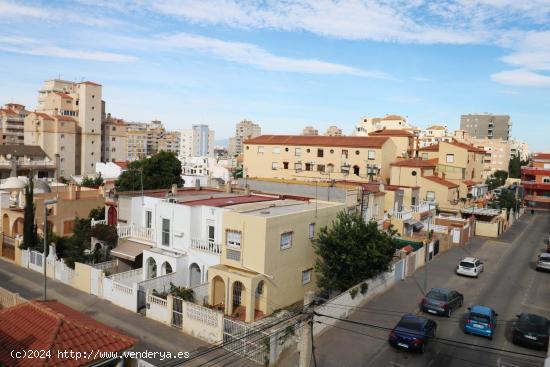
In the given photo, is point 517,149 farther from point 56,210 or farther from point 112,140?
point 56,210

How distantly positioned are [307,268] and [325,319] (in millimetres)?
4533

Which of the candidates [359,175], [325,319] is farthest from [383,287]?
[359,175]

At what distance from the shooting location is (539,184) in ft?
259

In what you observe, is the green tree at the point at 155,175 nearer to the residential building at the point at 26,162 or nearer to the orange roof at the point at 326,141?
the orange roof at the point at 326,141

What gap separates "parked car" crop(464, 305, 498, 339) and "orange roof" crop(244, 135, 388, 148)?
34.7m

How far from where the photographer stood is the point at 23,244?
103ft

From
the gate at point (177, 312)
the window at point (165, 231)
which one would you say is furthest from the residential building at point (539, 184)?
the gate at point (177, 312)

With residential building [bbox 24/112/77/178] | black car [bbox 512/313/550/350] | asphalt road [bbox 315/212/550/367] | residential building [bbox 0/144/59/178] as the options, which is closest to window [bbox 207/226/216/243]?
asphalt road [bbox 315/212/550/367]

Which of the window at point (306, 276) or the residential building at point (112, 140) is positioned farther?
the residential building at point (112, 140)

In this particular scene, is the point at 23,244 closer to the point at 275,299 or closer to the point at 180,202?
the point at 180,202

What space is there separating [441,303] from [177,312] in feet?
42.4

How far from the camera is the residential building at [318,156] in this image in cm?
5450

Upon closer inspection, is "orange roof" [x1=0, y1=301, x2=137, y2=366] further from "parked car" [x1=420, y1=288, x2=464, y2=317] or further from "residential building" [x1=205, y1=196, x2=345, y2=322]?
"parked car" [x1=420, y1=288, x2=464, y2=317]

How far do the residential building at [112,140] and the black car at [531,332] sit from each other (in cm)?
11097
